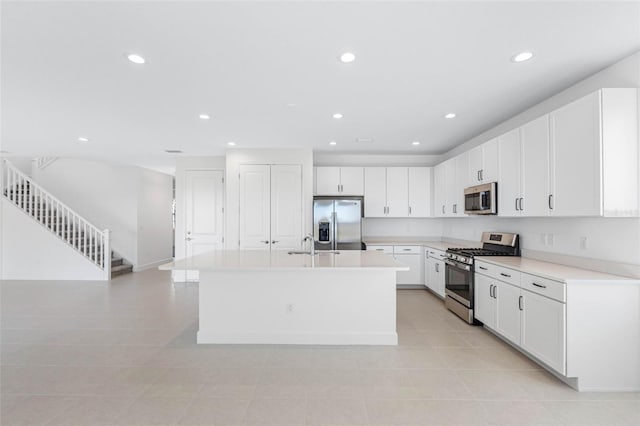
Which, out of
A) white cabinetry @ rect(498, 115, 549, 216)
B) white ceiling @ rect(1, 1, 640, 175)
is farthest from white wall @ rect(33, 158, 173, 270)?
white cabinetry @ rect(498, 115, 549, 216)

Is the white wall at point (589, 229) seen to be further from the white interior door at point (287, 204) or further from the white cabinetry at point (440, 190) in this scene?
the white interior door at point (287, 204)

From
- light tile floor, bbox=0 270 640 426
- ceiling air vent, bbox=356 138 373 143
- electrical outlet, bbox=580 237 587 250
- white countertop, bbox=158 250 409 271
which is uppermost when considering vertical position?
ceiling air vent, bbox=356 138 373 143

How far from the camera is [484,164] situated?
3980 mm

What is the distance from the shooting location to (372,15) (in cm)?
189

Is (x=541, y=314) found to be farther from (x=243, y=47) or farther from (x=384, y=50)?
(x=243, y=47)

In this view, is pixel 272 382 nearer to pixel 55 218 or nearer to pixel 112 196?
pixel 112 196

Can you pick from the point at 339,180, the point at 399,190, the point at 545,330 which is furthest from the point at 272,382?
the point at 399,190

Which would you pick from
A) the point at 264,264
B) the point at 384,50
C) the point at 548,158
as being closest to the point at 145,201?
the point at 264,264

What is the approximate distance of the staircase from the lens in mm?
6523

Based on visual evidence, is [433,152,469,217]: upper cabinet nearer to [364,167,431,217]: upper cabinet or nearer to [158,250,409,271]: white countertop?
[364,167,431,217]: upper cabinet

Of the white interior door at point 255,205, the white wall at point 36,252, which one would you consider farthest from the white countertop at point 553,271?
the white wall at point 36,252

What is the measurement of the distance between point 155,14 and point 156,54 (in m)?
0.53

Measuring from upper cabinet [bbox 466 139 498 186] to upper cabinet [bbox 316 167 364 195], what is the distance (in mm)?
2014

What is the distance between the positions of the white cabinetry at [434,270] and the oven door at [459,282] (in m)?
0.31
